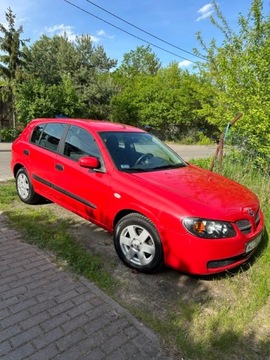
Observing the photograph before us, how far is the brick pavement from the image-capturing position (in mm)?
2176

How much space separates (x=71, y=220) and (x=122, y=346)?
104 inches

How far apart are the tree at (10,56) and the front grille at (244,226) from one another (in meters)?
22.9

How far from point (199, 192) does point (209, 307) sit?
1.18 metres

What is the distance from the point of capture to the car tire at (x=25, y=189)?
16.6 feet

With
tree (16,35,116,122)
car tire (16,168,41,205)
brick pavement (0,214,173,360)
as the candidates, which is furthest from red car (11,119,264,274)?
tree (16,35,116,122)

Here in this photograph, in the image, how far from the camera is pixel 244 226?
310cm

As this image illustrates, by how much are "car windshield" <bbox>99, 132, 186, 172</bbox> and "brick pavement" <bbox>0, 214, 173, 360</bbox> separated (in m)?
1.52

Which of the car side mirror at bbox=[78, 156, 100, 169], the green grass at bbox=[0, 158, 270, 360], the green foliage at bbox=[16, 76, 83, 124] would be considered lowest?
the green grass at bbox=[0, 158, 270, 360]

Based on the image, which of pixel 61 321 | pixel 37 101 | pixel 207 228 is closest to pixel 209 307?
pixel 207 228

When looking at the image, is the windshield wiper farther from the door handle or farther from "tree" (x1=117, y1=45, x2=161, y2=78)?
"tree" (x1=117, y1=45, x2=161, y2=78)

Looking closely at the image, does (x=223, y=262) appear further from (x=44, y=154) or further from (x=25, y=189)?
(x=25, y=189)

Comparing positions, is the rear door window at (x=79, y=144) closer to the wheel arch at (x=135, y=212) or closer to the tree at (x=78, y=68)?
the wheel arch at (x=135, y=212)

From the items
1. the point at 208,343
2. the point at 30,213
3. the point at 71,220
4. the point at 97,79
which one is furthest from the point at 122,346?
the point at 97,79

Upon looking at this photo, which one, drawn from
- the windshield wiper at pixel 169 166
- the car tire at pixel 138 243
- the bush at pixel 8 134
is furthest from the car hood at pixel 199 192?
the bush at pixel 8 134
